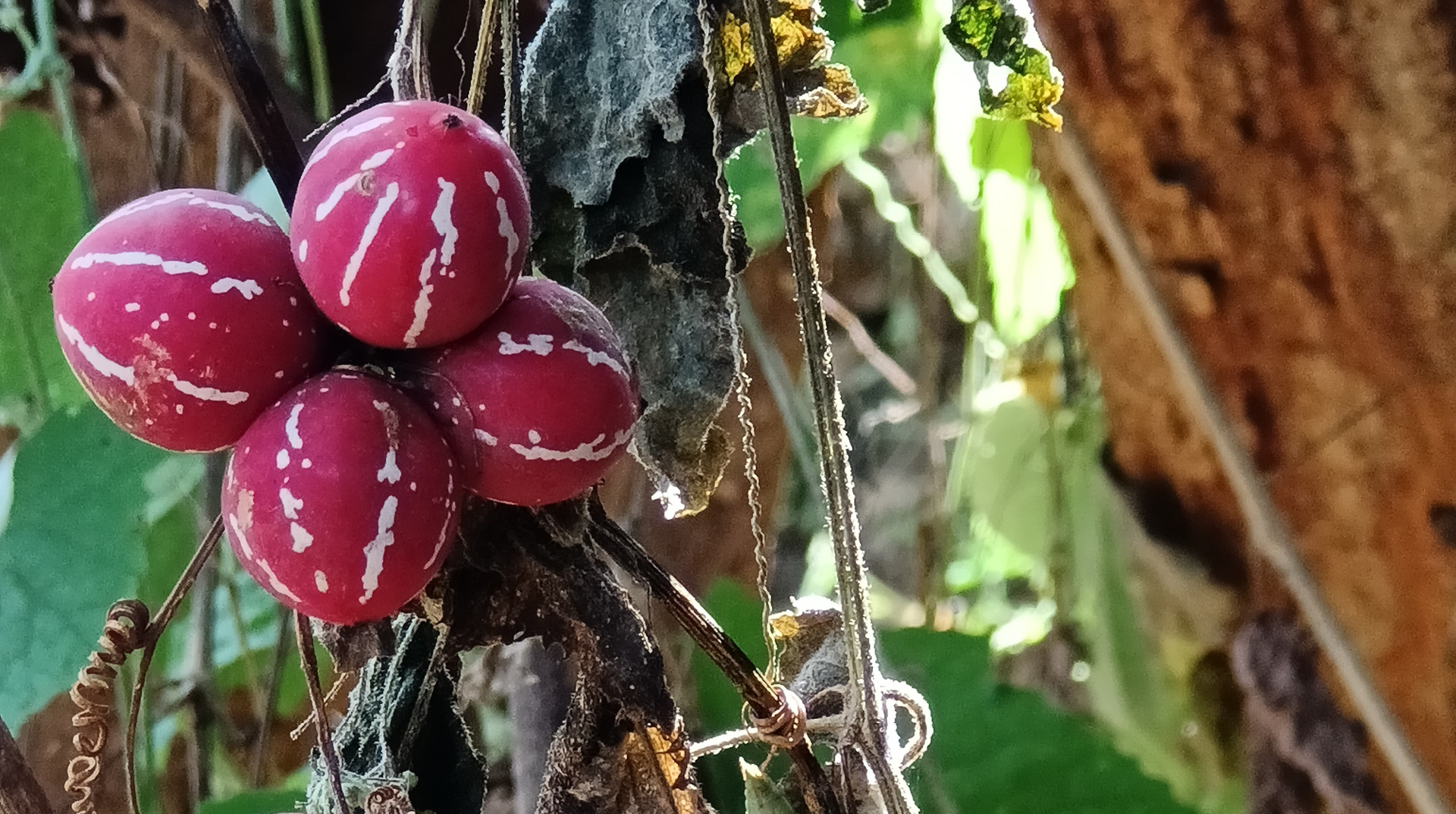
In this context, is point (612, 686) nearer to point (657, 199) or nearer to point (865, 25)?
point (657, 199)

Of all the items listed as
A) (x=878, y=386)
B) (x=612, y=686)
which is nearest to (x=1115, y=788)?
(x=612, y=686)

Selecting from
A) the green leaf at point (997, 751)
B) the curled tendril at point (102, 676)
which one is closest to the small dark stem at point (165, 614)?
the curled tendril at point (102, 676)

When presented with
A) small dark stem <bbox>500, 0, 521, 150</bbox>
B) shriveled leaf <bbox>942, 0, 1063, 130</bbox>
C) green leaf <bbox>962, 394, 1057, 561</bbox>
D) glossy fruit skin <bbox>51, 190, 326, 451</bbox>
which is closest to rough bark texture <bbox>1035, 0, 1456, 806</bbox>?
green leaf <bbox>962, 394, 1057, 561</bbox>

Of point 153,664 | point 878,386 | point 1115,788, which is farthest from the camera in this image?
point 878,386

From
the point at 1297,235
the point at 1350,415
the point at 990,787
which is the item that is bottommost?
the point at 990,787

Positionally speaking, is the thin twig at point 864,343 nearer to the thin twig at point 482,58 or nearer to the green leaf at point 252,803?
the green leaf at point 252,803

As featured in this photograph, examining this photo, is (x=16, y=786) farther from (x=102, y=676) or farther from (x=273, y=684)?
(x=273, y=684)
